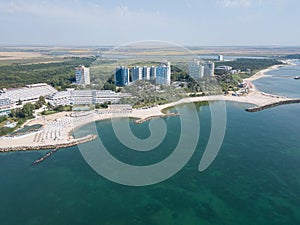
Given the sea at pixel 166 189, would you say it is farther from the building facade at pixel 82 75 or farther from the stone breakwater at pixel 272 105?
the building facade at pixel 82 75

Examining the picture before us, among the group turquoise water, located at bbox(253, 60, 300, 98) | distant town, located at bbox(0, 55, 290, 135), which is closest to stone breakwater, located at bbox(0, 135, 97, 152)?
Result: distant town, located at bbox(0, 55, 290, 135)

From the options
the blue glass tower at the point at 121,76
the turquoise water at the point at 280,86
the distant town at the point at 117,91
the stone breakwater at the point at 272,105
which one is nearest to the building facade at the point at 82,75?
the distant town at the point at 117,91

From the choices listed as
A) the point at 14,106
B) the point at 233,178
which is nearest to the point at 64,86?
the point at 14,106

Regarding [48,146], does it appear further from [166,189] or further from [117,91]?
[117,91]

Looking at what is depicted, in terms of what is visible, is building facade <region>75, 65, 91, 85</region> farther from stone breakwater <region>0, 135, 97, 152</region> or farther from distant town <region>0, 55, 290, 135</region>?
stone breakwater <region>0, 135, 97, 152</region>

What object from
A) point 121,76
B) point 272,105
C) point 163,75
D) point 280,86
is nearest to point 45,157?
point 121,76
